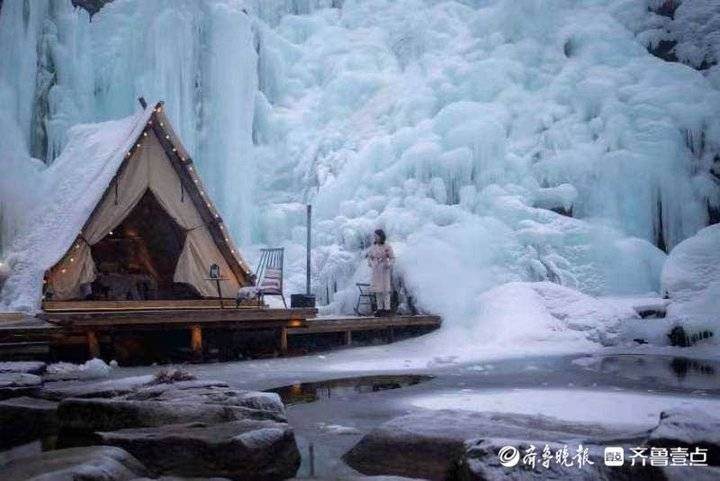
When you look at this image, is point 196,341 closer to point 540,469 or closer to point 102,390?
point 102,390

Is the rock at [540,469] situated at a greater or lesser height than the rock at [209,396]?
lesser

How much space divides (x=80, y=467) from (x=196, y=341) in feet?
20.5

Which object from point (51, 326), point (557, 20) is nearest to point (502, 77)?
point (557, 20)

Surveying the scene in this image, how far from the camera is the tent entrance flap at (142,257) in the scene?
12766 mm

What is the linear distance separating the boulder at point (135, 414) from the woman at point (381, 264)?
7.48m

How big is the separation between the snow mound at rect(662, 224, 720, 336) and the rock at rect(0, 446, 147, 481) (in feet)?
33.0

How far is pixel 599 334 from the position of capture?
1115cm

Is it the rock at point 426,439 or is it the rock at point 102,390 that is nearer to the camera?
the rock at point 426,439

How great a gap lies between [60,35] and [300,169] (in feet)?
23.3

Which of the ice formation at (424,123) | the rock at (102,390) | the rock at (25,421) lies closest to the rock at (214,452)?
the rock at (102,390)

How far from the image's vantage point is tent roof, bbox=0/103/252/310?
9.90m

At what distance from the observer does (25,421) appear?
4898 millimetres
